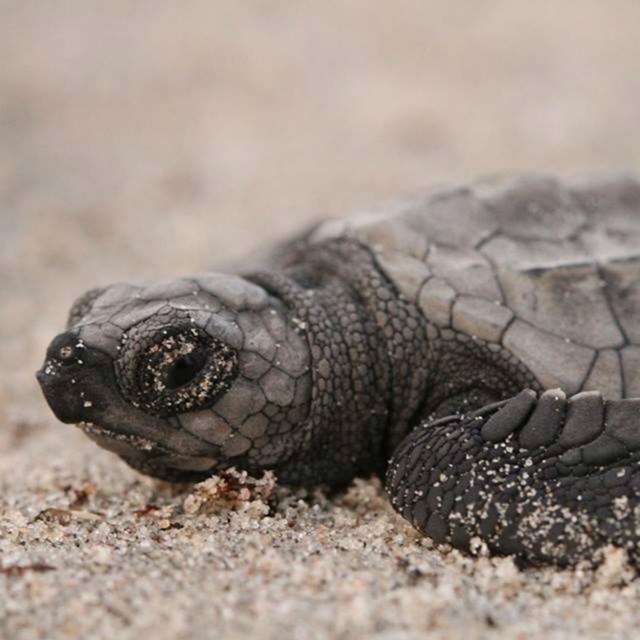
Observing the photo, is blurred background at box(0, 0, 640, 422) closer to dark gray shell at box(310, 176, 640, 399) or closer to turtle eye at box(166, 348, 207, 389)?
turtle eye at box(166, 348, 207, 389)

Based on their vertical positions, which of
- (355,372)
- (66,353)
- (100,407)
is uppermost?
(66,353)

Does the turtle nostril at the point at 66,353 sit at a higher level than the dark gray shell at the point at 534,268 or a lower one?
higher

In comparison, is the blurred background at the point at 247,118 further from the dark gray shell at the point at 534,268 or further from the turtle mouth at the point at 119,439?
the dark gray shell at the point at 534,268

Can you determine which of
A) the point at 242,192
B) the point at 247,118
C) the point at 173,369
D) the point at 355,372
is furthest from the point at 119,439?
the point at 247,118

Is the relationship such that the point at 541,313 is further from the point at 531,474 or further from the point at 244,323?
the point at 244,323

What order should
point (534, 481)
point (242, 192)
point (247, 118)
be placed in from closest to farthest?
point (534, 481) < point (242, 192) < point (247, 118)

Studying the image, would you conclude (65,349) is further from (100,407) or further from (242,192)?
(242,192)

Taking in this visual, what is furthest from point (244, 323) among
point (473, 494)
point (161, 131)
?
point (161, 131)

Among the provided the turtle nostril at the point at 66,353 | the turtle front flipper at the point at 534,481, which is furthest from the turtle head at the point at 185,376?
the turtle front flipper at the point at 534,481

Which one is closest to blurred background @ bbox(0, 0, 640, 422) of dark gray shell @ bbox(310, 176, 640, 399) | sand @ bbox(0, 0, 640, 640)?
sand @ bbox(0, 0, 640, 640)
